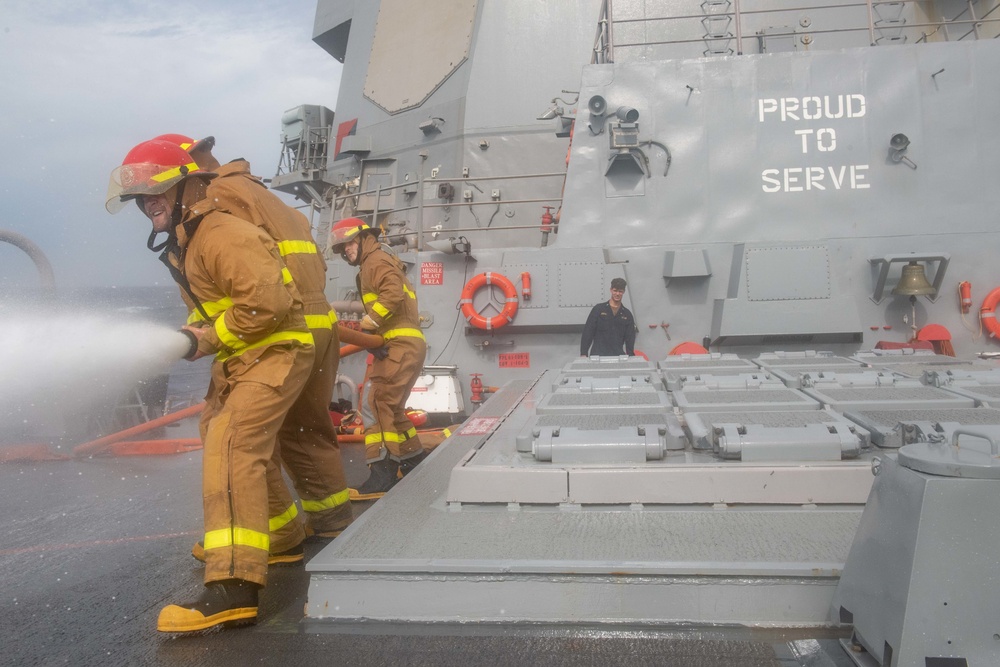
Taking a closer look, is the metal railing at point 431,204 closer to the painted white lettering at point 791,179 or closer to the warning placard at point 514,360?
the warning placard at point 514,360

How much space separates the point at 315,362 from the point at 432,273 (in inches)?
167

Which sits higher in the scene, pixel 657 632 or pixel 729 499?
pixel 729 499

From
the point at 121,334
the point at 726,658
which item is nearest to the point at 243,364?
the point at 121,334

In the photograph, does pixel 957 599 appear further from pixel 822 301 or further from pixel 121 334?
pixel 822 301

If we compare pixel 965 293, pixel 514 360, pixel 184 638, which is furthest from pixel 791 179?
pixel 184 638

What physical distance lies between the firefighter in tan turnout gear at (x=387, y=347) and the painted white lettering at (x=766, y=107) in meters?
3.76

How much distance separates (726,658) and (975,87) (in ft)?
22.3

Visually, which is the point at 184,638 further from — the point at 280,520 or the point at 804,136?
the point at 804,136

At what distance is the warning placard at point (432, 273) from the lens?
302 inches

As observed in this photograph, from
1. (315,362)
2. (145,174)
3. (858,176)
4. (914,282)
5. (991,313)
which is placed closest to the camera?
(145,174)

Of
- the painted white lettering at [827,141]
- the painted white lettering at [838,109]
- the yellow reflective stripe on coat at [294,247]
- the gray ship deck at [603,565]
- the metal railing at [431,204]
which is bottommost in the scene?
the gray ship deck at [603,565]

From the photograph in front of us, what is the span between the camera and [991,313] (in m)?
6.59

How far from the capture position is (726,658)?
6.16 ft

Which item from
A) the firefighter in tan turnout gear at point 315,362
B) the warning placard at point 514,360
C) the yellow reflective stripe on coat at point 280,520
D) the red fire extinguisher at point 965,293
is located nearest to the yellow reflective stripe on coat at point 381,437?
the firefighter in tan turnout gear at point 315,362
